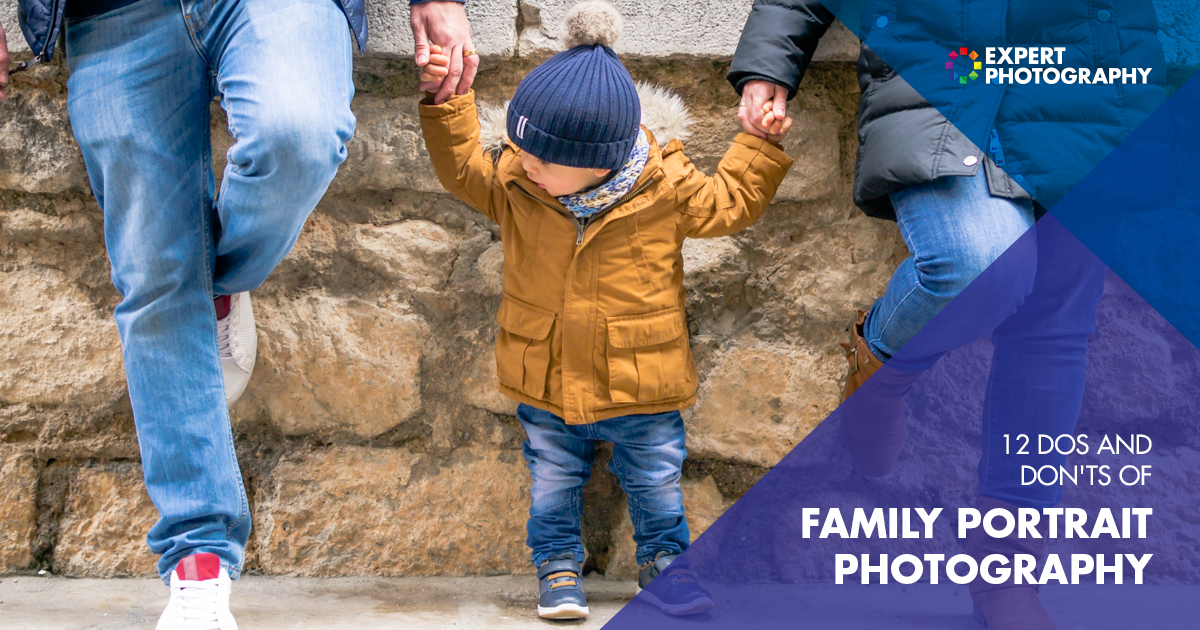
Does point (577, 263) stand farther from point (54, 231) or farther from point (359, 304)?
point (54, 231)

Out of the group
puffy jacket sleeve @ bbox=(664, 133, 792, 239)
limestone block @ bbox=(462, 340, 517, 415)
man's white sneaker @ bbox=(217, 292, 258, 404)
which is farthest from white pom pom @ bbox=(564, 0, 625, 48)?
man's white sneaker @ bbox=(217, 292, 258, 404)

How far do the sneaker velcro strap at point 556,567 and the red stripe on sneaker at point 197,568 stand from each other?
2.05 feet

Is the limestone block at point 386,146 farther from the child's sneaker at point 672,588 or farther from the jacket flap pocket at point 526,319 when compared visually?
the child's sneaker at point 672,588

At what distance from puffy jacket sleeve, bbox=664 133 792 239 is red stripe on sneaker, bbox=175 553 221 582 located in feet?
3.37

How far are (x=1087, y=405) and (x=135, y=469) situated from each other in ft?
6.65

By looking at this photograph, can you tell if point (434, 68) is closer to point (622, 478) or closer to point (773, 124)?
point (773, 124)

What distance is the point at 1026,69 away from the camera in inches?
69.1

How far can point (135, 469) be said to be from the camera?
6.97 ft

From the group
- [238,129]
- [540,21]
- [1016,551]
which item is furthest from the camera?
[540,21]

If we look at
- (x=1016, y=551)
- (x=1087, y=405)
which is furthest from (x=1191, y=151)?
(x=1016, y=551)

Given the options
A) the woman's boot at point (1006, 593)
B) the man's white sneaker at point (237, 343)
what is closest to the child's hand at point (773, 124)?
the woman's boot at point (1006, 593)

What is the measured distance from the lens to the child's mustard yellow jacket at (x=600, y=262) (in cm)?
192

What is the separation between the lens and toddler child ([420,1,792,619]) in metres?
1.87
